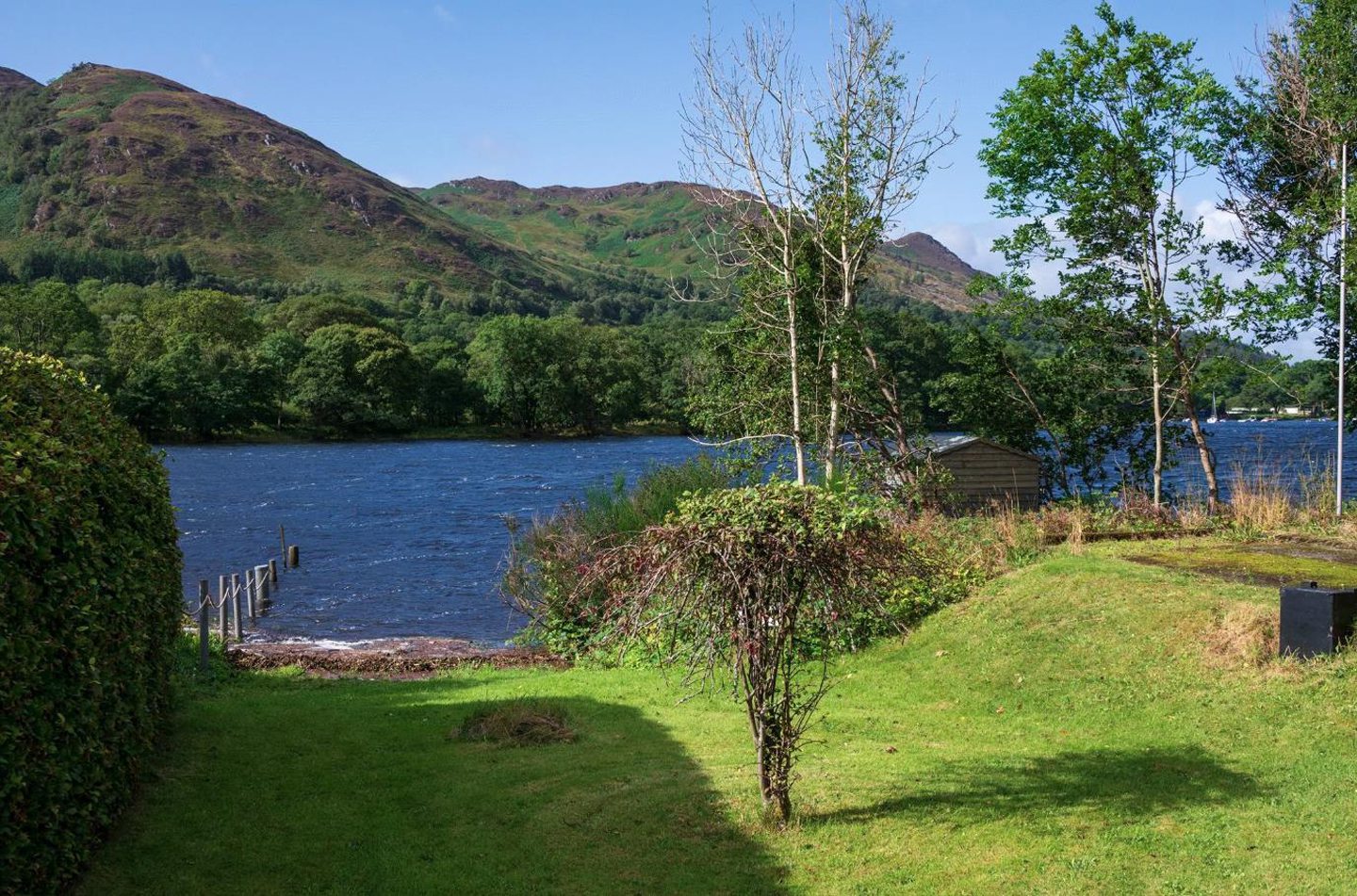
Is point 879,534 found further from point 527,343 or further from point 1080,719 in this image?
point 527,343

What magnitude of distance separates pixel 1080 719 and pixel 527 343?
3445 inches

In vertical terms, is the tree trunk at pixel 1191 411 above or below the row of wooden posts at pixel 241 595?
above

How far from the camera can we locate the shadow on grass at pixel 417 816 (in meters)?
7.21

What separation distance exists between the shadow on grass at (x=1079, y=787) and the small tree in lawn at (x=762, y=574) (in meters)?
1.06

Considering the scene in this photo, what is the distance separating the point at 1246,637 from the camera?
1121cm

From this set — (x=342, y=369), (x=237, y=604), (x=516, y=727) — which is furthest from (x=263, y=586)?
(x=342, y=369)

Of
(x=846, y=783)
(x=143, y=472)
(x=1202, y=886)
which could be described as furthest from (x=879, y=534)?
(x=143, y=472)

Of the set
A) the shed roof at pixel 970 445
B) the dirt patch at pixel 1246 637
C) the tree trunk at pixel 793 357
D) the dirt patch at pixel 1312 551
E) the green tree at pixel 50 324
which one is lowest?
the dirt patch at pixel 1246 637

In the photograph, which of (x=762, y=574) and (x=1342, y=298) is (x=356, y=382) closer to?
(x=1342, y=298)

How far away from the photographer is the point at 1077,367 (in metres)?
22.4

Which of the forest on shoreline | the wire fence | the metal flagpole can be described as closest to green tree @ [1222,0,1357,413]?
the metal flagpole

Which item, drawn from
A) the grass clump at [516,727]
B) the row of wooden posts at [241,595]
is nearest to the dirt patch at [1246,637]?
the grass clump at [516,727]

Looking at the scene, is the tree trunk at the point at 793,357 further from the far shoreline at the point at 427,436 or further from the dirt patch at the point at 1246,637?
the far shoreline at the point at 427,436

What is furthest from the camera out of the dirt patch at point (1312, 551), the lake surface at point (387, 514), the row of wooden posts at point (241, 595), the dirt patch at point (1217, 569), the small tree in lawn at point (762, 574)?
the lake surface at point (387, 514)
